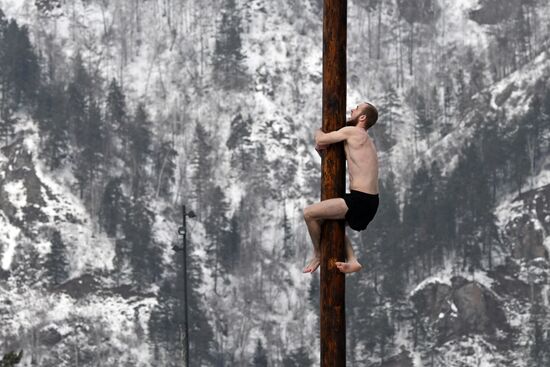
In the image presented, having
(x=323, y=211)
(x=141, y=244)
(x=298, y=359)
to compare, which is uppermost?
(x=141, y=244)

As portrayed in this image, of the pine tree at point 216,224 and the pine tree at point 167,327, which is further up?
the pine tree at point 216,224

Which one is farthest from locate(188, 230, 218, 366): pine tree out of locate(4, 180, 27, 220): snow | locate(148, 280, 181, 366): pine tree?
locate(4, 180, 27, 220): snow

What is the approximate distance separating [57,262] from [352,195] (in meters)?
171

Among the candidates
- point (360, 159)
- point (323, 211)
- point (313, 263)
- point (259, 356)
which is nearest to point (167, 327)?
point (259, 356)

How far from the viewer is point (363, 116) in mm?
8352

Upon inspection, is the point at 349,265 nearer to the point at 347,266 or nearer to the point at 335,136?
the point at 347,266

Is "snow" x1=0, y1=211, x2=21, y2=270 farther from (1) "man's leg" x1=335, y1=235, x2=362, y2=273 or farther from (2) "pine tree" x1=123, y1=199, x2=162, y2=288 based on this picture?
(1) "man's leg" x1=335, y1=235, x2=362, y2=273

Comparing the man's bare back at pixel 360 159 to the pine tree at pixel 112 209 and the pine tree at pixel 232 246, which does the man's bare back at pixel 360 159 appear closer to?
the pine tree at pixel 232 246

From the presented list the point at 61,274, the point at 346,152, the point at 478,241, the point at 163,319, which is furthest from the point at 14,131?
the point at 346,152

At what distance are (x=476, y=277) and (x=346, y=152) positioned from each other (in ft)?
559

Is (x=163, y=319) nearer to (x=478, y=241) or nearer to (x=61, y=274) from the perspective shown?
(x=61, y=274)

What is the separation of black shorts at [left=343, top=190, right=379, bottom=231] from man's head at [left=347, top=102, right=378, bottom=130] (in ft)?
1.76

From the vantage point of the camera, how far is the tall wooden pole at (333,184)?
7887 mm

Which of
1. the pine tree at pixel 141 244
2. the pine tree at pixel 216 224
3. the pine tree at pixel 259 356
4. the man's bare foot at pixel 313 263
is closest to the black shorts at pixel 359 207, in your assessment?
the man's bare foot at pixel 313 263
